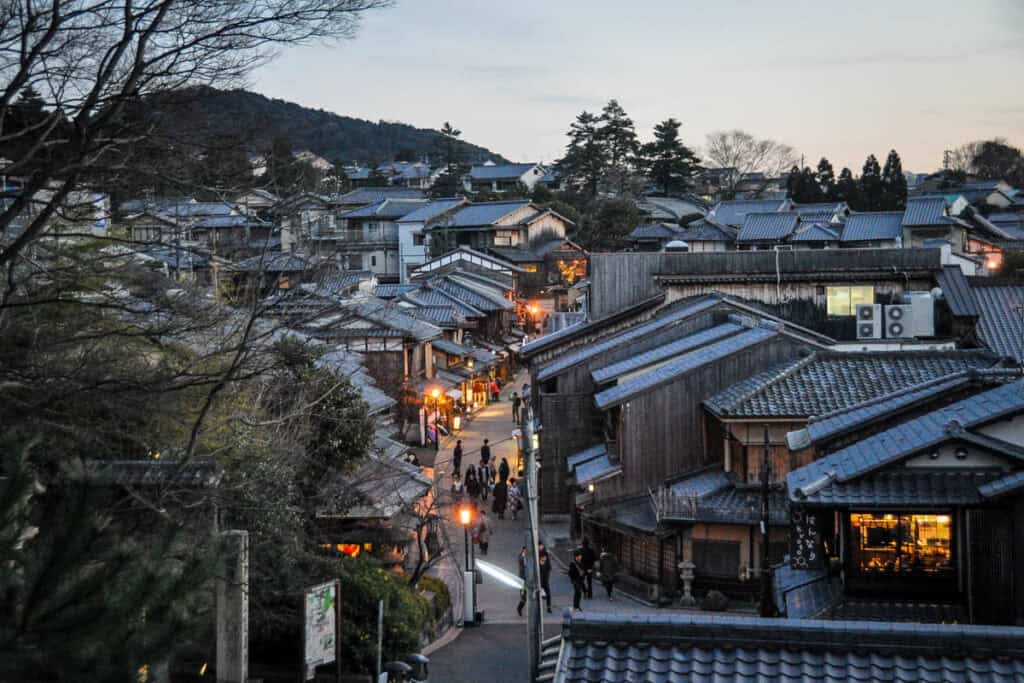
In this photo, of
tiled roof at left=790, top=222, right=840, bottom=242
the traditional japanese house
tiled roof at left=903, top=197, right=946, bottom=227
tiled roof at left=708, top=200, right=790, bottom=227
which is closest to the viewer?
the traditional japanese house

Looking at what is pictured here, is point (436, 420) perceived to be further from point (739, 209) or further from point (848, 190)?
point (848, 190)

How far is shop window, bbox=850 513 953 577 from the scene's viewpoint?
12.5 m

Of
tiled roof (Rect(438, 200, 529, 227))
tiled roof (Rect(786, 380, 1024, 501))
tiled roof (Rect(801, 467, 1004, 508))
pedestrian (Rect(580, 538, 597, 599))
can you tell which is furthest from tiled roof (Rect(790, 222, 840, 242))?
tiled roof (Rect(801, 467, 1004, 508))

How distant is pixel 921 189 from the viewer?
285 feet

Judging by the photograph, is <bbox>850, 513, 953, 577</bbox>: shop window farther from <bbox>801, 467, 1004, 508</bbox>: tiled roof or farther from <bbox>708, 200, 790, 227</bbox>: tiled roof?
<bbox>708, 200, 790, 227</bbox>: tiled roof

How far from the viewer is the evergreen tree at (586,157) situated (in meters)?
82.8

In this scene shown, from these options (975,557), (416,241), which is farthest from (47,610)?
(416,241)

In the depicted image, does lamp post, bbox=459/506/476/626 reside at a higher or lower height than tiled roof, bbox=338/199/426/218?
lower

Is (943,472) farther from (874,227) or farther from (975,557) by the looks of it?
(874,227)

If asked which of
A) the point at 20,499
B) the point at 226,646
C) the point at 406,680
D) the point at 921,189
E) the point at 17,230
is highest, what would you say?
the point at 921,189

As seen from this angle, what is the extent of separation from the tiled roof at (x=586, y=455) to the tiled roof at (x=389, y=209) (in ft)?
154

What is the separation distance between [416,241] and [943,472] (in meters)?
59.1

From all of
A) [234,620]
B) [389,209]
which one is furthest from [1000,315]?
[389,209]

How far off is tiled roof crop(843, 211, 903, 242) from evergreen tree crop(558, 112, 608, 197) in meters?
27.8
